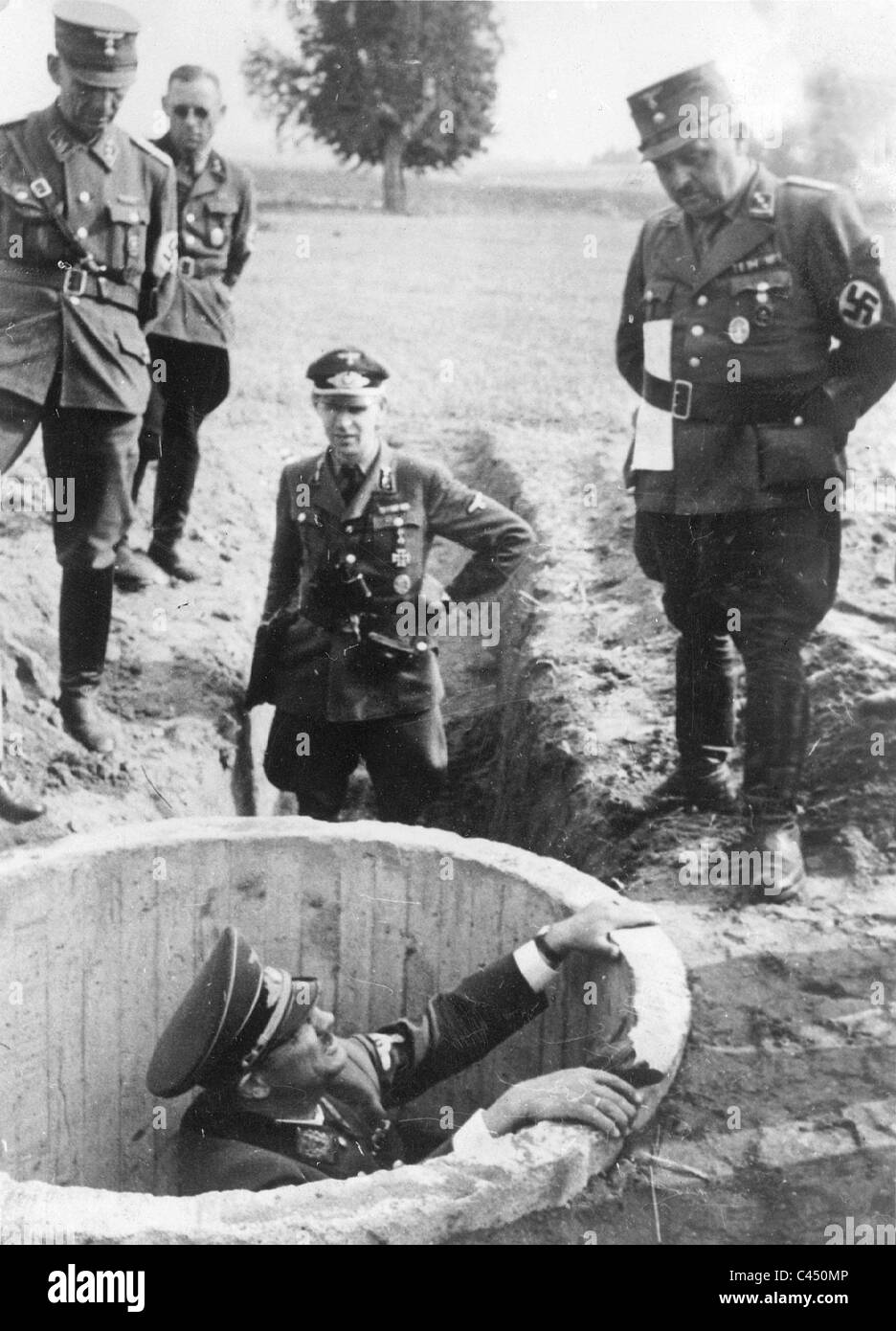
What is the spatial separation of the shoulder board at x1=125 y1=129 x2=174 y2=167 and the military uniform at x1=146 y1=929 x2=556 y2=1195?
2.62 metres

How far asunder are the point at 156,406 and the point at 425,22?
1654mm

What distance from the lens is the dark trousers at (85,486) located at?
4.81 metres

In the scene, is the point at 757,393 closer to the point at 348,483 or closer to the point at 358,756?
the point at 348,483

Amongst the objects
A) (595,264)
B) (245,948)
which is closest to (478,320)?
(595,264)

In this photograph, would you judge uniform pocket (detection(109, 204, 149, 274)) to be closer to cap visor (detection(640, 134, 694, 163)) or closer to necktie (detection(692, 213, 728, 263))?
cap visor (detection(640, 134, 694, 163))

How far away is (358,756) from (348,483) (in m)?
1.08

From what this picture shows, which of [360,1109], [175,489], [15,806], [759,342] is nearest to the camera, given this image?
[360,1109]

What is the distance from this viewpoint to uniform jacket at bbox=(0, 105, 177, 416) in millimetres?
4547

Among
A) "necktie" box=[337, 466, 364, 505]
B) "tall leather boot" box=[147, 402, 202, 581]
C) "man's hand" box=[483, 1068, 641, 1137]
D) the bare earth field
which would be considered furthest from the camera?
"tall leather boot" box=[147, 402, 202, 581]

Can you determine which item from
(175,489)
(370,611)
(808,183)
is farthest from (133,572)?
(808,183)

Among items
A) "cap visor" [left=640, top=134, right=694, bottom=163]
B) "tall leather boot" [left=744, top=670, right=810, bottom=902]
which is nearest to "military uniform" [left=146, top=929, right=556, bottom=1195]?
"tall leather boot" [left=744, top=670, right=810, bottom=902]

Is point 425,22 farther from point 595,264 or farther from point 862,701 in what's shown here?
point 862,701

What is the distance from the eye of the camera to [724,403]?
4.52 metres

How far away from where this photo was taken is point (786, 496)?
4508 millimetres
